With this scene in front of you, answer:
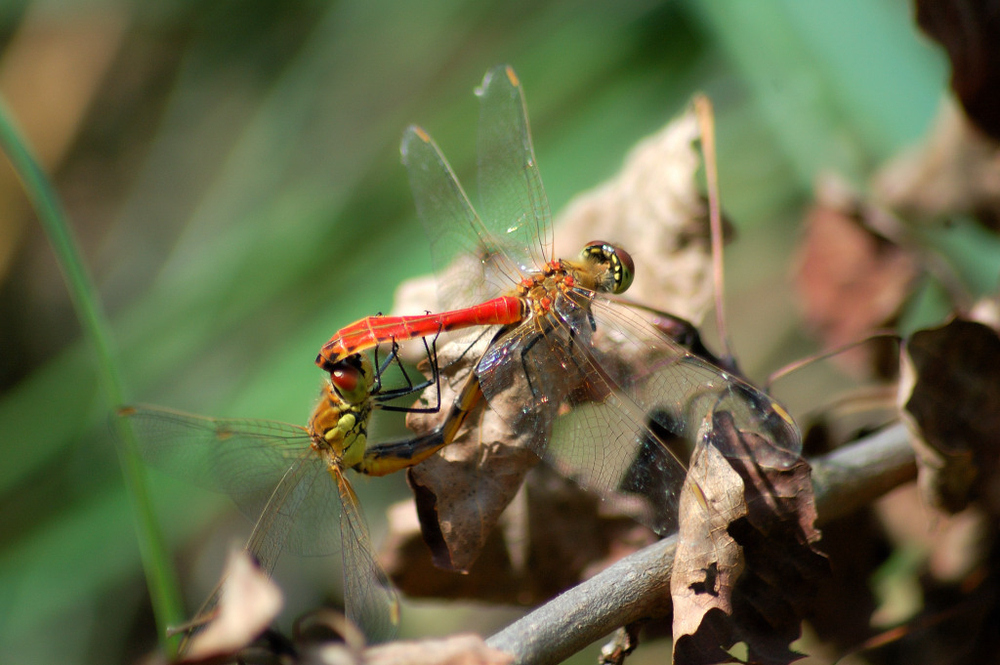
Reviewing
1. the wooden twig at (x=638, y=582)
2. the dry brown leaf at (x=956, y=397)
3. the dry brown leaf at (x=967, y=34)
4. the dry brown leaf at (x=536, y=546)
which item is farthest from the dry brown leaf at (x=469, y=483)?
the dry brown leaf at (x=967, y=34)

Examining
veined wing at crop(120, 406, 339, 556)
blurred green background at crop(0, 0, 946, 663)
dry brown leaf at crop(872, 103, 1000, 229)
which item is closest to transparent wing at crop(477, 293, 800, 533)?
veined wing at crop(120, 406, 339, 556)

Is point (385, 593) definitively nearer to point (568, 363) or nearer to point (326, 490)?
point (326, 490)

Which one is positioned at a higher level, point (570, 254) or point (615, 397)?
point (570, 254)

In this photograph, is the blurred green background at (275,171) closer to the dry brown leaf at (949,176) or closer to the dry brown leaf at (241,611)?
the dry brown leaf at (949,176)

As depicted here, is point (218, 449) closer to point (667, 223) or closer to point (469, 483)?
point (469, 483)

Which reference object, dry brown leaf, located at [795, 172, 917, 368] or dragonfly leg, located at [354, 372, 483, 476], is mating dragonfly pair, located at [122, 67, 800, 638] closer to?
dragonfly leg, located at [354, 372, 483, 476]

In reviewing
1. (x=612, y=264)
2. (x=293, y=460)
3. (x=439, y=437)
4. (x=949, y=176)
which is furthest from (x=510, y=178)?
(x=949, y=176)

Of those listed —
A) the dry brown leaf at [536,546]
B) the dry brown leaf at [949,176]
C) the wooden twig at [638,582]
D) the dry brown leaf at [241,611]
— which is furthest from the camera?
the dry brown leaf at [949,176]

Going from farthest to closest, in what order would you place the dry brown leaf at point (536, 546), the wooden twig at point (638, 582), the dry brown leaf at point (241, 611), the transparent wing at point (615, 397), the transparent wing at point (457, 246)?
the transparent wing at point (457, 246) → the dry brown leaf at point (536, 546) → the transparent wing at point (615, 397) → the wooden twig at point (638, 582) → the dry brown leaf at point (241, 611)
